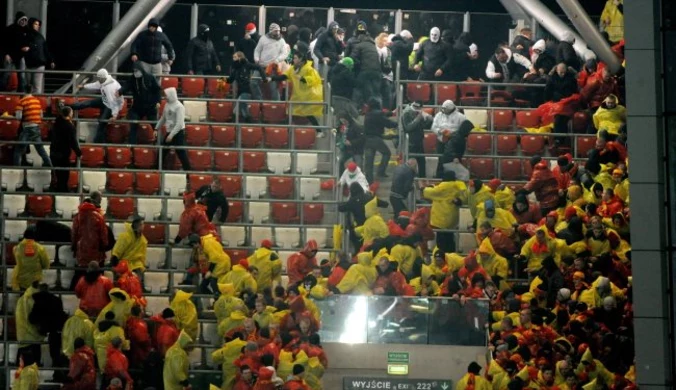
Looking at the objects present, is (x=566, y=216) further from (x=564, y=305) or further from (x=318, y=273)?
(x=318, y=273)

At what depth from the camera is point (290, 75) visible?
112 ft

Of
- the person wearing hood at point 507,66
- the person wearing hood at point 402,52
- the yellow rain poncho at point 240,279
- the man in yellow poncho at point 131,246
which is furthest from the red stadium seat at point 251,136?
the yellow rain poncho at point 240,279

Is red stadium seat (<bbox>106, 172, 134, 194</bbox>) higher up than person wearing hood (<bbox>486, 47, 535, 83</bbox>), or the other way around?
person wearing hood (<bbox>486, 47, 535, 83</bbox>)

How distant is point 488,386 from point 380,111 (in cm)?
812

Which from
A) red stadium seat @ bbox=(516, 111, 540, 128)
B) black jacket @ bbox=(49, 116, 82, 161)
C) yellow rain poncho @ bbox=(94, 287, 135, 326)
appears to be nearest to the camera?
yellow rain poncho @ bbox=(94, 287, 135, 326)

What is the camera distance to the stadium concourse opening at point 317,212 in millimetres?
26453

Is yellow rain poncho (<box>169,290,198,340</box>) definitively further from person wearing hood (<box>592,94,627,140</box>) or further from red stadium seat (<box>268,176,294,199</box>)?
person wearing hood (<box>592,94,627,140</box>)

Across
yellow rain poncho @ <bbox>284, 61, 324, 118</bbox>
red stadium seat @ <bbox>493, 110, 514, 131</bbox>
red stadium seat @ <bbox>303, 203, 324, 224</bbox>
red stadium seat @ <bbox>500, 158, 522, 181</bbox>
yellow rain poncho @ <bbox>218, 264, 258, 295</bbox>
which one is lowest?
yellow rain poncho @ <bbox>218, 264, 258, 295</bbox>

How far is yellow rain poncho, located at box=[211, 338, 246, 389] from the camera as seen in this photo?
86.7 feet

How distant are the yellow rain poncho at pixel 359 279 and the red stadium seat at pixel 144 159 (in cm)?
615

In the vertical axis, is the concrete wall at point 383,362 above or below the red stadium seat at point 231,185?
below

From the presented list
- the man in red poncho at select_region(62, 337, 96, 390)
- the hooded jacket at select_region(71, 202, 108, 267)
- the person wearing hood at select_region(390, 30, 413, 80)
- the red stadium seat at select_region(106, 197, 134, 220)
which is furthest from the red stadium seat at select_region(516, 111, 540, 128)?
the man in red poncho at select_region(62, 337, 96, 390)

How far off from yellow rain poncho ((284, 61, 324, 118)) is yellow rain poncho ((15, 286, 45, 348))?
784cm

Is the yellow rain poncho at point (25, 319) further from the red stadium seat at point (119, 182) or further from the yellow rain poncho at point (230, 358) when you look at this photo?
the red stadium seat at point (119, 182)
